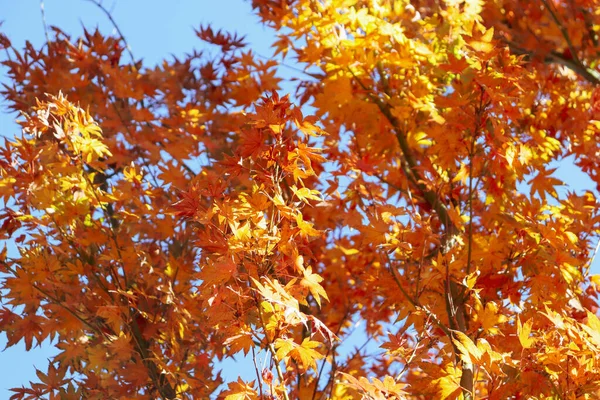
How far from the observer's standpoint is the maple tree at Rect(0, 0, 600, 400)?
217 cm

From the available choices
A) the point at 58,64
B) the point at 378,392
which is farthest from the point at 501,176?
the point at 58,64

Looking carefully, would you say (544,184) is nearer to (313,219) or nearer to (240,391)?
(313,219)

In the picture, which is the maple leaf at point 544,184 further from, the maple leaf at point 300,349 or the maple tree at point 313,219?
the maple leaf at point 300,349

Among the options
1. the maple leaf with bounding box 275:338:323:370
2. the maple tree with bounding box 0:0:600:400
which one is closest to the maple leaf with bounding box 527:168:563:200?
the maple tree with bounding box 0:0:600:400

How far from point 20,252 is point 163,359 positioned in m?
0.79

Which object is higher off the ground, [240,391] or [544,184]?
[544,184]

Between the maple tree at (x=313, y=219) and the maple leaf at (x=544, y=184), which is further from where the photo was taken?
the maple leaf at (x=544, y=184)

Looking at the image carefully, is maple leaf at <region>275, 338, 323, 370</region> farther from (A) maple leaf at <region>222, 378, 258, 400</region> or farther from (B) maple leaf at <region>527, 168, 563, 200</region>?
(B) maple leaf at <region>527, 168, 563, 200</region>

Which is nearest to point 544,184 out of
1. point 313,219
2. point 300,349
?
point 313,219

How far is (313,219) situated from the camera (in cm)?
328

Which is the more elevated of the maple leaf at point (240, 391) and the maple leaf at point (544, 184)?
the maple leaf at point (544, 184)

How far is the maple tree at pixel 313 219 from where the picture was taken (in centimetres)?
217

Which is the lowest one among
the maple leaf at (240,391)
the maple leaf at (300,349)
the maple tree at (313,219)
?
the maple leaf at (240,391)

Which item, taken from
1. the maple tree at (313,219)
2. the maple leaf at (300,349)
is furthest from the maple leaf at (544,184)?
the maple leaf at (300,349)
